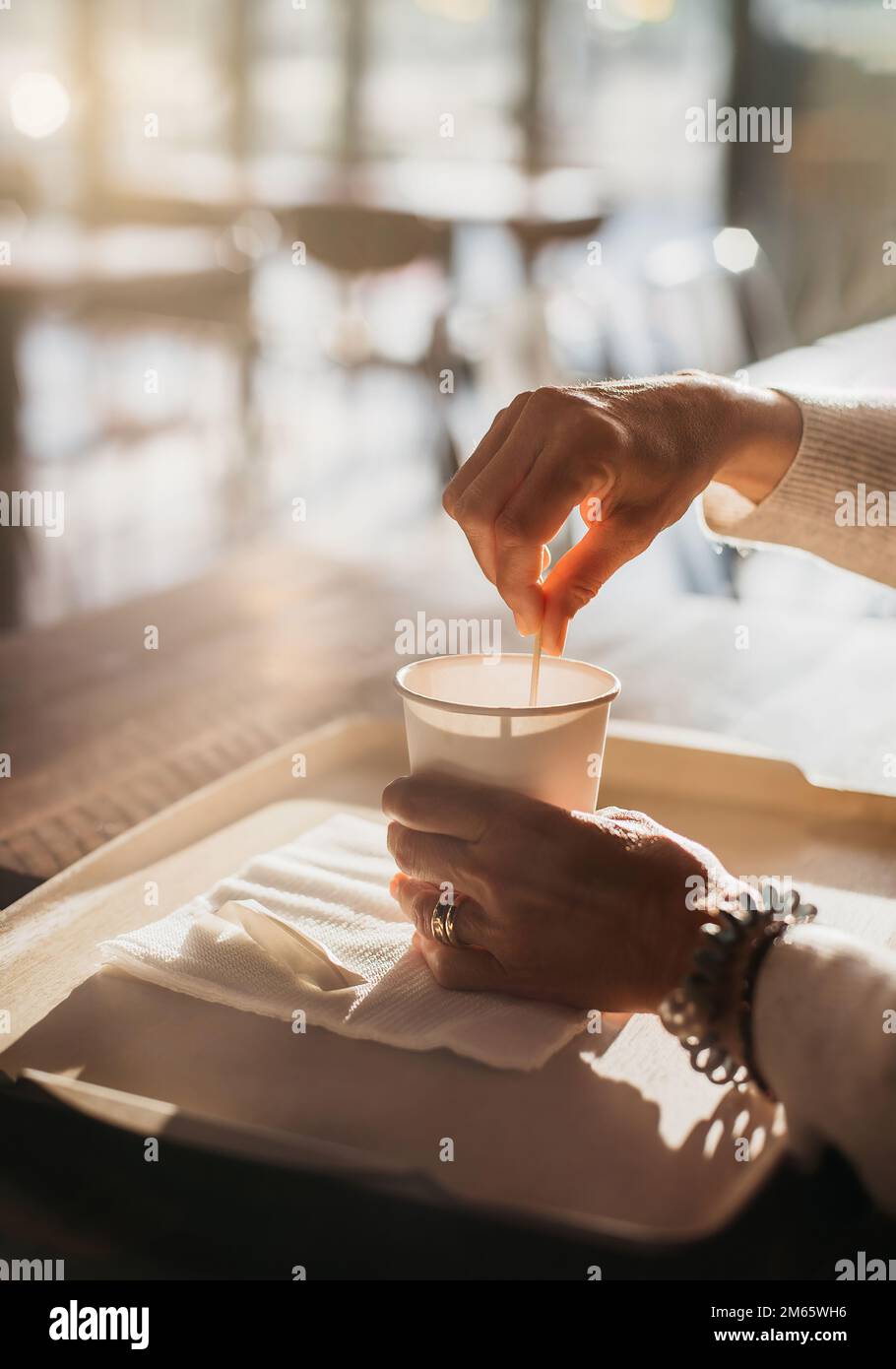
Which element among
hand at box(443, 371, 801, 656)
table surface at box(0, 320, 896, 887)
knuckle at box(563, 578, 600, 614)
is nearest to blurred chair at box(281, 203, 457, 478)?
table surface at box(0, 320, 896, 887)

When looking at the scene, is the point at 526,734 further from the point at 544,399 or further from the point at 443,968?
the point at 544,399

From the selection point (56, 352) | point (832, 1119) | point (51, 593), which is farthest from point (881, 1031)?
point (56, 352)

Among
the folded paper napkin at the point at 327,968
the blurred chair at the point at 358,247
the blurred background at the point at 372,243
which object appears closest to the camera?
the folded paper napkin at the point at 327,968

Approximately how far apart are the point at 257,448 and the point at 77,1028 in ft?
13.1

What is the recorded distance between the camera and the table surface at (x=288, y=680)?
107 centimetres

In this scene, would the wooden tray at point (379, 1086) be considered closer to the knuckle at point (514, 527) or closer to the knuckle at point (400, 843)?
the knuckle at point (400, 843)

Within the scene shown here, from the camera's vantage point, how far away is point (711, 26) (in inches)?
241

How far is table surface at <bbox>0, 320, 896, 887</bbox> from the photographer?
1.07 meters

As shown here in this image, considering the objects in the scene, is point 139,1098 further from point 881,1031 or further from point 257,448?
point 257,448

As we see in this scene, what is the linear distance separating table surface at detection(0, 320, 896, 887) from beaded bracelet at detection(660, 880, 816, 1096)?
0.39 m

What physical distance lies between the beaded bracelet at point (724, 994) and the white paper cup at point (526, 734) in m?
0.11

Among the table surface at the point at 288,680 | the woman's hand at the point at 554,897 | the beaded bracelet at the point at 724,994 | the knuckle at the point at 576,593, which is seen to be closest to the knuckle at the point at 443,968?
the woman's hand at the point at 554,897

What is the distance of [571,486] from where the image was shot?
2.54 ft
